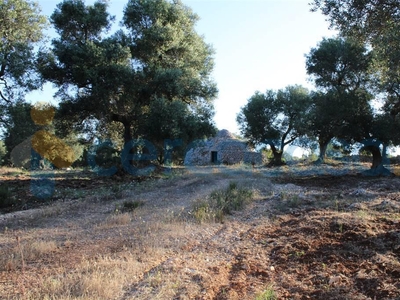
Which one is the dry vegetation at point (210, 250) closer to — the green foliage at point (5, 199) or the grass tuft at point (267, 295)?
the grass tuft at point (267, 295)

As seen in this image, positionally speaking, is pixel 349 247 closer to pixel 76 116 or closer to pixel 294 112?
pixel 76 116

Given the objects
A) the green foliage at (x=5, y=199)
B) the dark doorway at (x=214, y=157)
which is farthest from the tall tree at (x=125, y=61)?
the dark doorway at (x=214, y=157)

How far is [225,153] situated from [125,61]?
656 inches

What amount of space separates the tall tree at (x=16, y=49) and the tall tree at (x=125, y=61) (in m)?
0.81

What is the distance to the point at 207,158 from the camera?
31.0 meters

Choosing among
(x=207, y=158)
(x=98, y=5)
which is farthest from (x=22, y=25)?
(x=207, y=158)

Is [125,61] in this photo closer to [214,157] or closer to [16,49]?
[16,49]

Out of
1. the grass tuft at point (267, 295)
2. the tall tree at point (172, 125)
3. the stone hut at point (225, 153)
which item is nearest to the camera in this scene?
the grass tuft at point (267, 295)

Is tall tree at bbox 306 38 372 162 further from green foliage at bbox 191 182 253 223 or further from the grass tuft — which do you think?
the grass tuft

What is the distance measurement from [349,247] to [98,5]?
1557 cm

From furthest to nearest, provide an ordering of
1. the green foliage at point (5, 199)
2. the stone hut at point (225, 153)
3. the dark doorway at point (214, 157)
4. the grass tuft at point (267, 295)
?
the dark doorway at point (214, 157), the stone hut at point (225, 153), the green foliage at point (5, 199), the grass tuft at point (267, 295)

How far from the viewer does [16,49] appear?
14.1m

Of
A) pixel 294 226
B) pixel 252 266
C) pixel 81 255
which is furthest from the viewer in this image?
pixel 294 226

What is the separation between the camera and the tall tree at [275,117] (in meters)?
25.8
